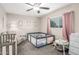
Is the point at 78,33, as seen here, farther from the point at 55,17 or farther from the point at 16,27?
the point at 16,27

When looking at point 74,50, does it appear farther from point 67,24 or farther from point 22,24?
point 22,24

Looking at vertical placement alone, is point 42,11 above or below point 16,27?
above

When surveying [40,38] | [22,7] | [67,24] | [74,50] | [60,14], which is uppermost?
[22,7]

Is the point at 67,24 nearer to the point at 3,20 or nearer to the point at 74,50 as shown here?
the point at 74,50

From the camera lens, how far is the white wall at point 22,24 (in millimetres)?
1448

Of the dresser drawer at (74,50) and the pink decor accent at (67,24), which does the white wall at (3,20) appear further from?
the dresser drawer at (74,50)

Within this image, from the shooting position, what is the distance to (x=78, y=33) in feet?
4.42

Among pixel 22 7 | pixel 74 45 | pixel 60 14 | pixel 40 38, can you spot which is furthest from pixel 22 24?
pixel 74 45

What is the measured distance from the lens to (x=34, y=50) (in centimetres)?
141

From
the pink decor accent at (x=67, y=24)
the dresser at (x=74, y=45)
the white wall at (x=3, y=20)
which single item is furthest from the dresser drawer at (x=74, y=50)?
the white wall at (x=3, y=20)

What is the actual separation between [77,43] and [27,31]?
845mm

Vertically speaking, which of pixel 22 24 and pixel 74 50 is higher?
pixel 22 24

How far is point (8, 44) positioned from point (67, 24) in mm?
997
